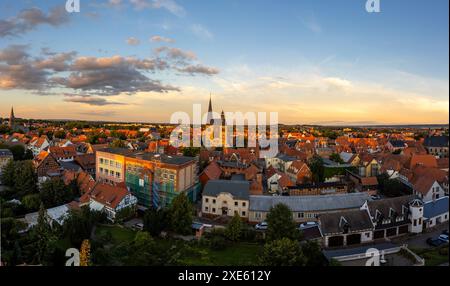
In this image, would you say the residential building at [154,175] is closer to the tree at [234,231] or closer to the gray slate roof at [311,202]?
the gray slate roof at [311,202]

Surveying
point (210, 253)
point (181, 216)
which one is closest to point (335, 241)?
point (210, 253)

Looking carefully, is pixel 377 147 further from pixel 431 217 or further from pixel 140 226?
pixel 140 226

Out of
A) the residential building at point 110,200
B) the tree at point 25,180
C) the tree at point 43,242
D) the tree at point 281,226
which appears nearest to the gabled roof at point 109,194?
the residential building at point 110,200

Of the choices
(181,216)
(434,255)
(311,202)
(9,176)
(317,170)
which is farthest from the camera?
(317,170)

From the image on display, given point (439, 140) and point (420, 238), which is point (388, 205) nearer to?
point (420, 238)

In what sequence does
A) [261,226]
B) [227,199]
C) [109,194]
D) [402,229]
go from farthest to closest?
[227,199]
[109,194]
[261,226]
[402,229]
